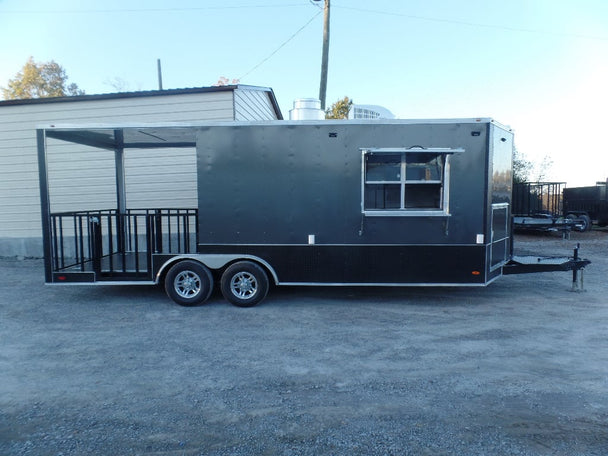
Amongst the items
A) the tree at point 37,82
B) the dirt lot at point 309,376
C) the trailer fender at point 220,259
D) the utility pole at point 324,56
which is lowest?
the dirt lot at point 309,376

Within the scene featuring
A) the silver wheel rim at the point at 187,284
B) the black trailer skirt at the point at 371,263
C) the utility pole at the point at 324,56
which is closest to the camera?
the black trailer skirt at the point at 371,263

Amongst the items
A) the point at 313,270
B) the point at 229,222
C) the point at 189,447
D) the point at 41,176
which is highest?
the point at 41,176

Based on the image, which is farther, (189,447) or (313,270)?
(313,270)

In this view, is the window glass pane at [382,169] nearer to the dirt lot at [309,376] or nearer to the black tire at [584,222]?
the dirt lot at [309,376]

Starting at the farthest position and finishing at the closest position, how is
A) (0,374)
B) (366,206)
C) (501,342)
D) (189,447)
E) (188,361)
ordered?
(366,206), (501,342), (188,361), (0,374), (189,447)

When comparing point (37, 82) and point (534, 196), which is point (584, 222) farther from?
point (37, 82)

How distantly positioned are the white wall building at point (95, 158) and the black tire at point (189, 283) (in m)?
4.41

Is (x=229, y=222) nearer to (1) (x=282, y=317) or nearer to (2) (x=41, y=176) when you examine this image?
(1) (x=282, y=317)

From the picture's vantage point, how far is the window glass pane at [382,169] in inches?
259

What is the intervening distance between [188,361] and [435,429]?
101 inches

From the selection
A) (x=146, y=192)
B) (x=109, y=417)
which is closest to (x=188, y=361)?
(x=109, y=417)

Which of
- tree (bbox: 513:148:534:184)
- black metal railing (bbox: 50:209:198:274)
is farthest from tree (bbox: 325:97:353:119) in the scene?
black metal railing (bbox: 50:209:198:274)

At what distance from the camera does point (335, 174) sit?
6.62 m

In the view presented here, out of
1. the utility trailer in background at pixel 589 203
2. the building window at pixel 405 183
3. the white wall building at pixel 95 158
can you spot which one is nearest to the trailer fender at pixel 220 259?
the building window at pixel 405 183
